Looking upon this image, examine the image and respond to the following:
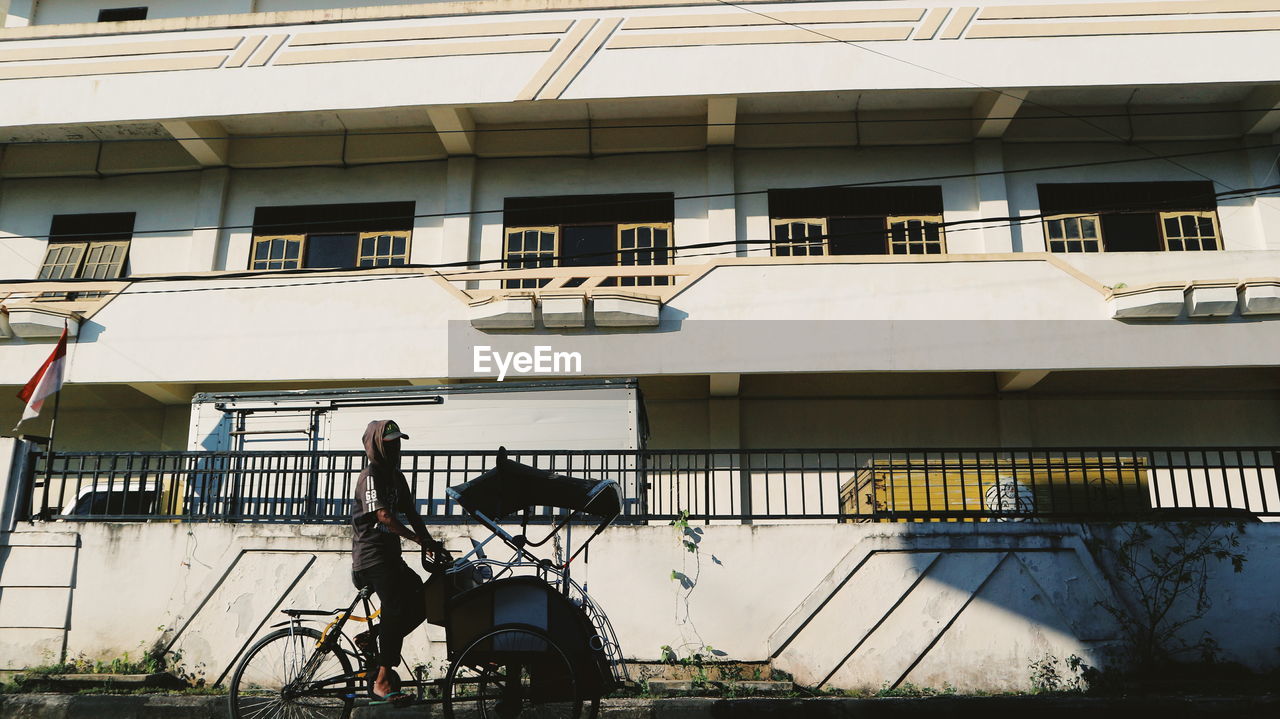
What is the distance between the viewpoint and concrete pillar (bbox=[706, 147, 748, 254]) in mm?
17531

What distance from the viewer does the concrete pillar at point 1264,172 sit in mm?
17078

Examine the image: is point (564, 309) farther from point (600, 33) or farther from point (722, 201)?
point (600, 33)

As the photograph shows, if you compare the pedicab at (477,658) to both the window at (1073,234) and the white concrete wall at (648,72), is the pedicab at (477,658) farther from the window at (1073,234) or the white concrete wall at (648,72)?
the window at (1073,234)

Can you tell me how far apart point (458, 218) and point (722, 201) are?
4650 millimetres

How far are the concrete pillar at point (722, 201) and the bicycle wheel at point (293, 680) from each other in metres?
11.8

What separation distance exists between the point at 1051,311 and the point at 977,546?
6.65 meters

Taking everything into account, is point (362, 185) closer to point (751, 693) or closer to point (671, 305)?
point (671, 305)

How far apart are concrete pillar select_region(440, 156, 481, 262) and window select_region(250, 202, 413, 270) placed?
76cm

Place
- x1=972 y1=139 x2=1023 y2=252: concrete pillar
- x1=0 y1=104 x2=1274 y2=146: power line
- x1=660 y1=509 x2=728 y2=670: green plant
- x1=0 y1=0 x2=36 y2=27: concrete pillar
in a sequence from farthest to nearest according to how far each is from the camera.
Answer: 1. x1=0 y1=0 x2=36 y2=27: concrete pillar
2. x1=0 y1=104 x2=1274 y2=146: power line
3. x1=972 y1=139 x2=1023 y2=252: concrete pillar
4. x1=660 y1=509 x2=728 y2=670: green plant

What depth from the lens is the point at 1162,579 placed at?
9.79 meters

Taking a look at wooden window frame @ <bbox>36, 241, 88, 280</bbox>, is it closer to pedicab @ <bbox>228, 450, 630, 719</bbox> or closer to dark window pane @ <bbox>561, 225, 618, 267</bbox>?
dark window pane @ <bbox>561, 225, 618, 267</bbox>

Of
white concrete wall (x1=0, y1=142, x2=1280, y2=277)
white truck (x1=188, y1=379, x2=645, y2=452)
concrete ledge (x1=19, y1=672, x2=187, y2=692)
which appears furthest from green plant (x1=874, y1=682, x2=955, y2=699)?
white concrete wall (x1=0, y1=142, x2=1280, y2=277)

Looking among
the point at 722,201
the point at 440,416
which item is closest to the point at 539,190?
the point at 722,201

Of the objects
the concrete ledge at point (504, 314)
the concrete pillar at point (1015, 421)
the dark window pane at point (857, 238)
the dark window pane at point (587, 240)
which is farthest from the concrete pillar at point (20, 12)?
the concrete pillar at point (1015, 421)
